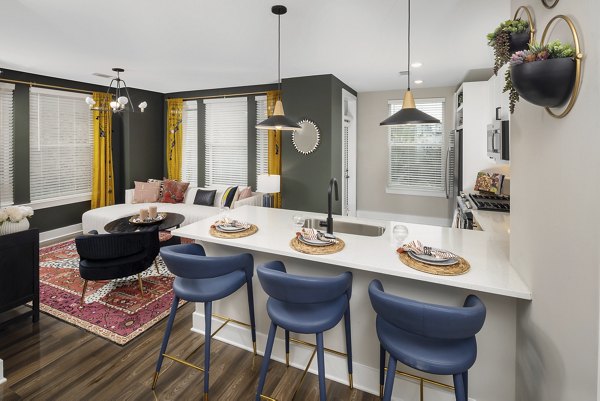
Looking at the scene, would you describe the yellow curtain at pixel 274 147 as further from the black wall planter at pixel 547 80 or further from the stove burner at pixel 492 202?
the black wall planter at pixel 547 80

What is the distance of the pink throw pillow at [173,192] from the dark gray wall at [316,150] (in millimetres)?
2194

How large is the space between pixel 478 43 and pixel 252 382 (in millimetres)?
3988

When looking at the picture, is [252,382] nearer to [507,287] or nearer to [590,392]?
[507,287]

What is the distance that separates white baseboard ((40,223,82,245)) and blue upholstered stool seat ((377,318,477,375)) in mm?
5876

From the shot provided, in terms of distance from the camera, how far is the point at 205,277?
1852 mm

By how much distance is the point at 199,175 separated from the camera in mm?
6695

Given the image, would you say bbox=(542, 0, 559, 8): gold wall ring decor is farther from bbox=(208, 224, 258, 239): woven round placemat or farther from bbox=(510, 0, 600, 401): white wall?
bbox=(208, 224, 258, 239): woven round placemat

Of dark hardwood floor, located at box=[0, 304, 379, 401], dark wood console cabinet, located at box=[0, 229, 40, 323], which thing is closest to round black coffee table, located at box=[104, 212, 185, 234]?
dark wood console cabinet, located at box=[0, 229, 40, 323]

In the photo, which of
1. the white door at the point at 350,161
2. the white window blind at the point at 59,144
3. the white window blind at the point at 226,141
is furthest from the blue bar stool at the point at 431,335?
the white window blind at the point at 59,144

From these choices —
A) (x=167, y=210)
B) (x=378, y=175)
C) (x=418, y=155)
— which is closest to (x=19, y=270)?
(x=167, y=210)

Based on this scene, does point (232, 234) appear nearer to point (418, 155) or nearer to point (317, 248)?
point (317, 248)

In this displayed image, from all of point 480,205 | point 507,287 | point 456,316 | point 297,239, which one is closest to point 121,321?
point 297,239

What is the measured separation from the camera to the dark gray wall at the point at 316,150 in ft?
15.8

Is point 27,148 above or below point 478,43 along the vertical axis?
below
